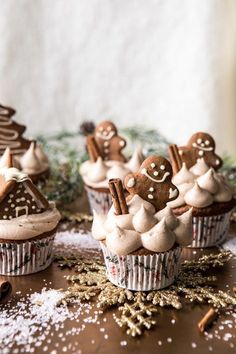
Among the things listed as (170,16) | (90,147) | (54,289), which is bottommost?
(54,289)

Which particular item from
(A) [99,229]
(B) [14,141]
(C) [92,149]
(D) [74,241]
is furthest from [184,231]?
(B) [14,141]

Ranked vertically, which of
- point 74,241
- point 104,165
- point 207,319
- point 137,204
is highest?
point 137,204

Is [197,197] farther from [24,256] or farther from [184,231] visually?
[24,256]

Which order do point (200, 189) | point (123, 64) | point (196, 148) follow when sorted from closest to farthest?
point (200, 189)
point (196, 148)
point (123, 64)

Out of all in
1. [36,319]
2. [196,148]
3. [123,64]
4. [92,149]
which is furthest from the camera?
[123,64]

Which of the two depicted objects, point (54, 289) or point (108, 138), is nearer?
point (54, 289)

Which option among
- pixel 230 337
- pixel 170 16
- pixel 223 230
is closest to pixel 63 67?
pixel 170 16

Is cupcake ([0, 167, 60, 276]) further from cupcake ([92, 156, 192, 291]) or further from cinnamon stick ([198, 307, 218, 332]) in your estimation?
cinnamon stick ([198, 307, 218, 332])

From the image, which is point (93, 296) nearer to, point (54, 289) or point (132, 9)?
point (54, 289)
